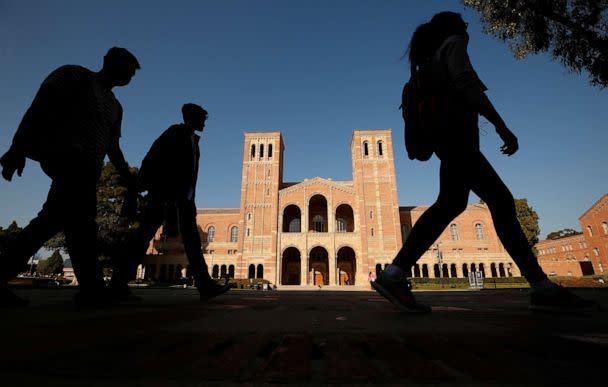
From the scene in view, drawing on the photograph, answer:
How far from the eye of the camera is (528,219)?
33031mm

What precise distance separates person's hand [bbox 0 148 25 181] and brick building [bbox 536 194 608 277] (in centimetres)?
5277

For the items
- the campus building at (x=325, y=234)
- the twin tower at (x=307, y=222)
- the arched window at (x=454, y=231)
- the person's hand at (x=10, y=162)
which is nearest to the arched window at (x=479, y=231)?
the campus building at (x=325, y=234)

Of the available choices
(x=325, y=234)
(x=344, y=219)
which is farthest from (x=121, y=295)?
(x=344, y=219)

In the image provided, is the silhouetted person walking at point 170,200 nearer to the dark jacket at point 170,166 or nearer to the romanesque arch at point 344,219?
the dark jacket at point 170,166

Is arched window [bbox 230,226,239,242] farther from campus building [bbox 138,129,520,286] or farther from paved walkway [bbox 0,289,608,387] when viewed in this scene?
paved walkway [bbox 0,289,608,387]

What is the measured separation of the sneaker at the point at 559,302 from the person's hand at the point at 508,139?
0.96m

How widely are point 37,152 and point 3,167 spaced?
0.72ft

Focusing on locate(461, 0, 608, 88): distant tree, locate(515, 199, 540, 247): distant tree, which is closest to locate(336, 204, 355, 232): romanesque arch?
locate(515, 199, 540, 247): distant tree

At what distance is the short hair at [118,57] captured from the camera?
8.47 ft

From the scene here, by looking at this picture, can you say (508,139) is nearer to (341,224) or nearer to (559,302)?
(559,302)

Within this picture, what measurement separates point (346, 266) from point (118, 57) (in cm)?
3616

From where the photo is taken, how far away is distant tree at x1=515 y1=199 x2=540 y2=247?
32.5 m

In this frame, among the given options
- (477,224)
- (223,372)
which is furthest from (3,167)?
(477,224)

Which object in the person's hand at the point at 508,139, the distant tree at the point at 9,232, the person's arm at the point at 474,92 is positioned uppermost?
the distant tree at the point at 9,232
